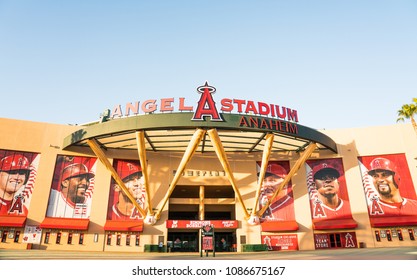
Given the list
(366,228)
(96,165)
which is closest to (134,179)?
(96,165)

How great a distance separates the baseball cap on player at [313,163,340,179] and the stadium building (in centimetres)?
15

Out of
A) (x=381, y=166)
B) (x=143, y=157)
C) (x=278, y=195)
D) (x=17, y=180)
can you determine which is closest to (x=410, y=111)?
(x=381, y=166)

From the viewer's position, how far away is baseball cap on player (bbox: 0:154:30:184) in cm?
3788

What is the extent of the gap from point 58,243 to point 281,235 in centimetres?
2910

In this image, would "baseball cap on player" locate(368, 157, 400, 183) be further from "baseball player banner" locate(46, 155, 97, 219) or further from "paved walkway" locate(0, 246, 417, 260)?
"baseball player banner" locate(46, 155, 97, 219)

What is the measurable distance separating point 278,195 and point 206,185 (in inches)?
413

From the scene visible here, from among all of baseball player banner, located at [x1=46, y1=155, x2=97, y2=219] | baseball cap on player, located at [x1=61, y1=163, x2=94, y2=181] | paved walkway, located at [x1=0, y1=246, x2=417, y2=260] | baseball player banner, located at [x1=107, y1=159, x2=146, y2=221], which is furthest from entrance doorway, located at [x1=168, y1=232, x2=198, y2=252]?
paved walkway, located at [x1=0, y1=246, x2=417, y2=260]

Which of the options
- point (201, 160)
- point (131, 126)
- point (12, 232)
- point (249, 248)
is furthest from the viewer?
point (201, 160)

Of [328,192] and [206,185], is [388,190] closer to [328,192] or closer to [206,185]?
[328,192]

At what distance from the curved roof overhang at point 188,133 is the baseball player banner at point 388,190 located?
630 centimetres

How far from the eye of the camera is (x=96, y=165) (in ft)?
135

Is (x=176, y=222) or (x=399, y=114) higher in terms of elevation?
(x=399, y=114)

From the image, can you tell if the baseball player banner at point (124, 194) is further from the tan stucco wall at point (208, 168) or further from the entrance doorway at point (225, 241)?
the entrance doorway at point (225, 241)

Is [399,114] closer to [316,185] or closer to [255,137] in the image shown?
[316,185]
